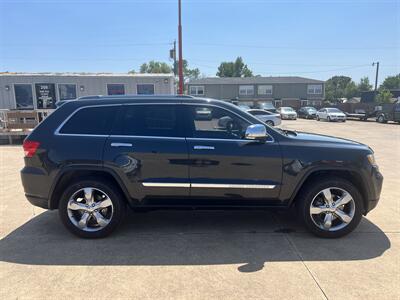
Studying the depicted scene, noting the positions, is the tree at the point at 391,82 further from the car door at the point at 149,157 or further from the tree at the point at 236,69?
the car door at the point at 149,157

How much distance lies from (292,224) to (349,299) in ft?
5.38

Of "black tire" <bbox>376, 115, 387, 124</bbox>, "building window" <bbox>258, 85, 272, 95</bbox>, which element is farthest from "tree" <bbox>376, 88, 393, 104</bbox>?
"black tire" <bbox>376, 115, 387, 124</bbox>

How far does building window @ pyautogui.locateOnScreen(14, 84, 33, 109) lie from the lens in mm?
17062

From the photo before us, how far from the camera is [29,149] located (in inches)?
146

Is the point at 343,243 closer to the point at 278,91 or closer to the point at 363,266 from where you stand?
the point at 363,266

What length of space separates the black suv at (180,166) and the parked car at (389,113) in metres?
25.3

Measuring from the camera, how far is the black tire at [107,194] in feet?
12.1

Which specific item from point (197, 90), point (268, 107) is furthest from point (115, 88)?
point (197, 90)

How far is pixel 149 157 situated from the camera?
362 cm

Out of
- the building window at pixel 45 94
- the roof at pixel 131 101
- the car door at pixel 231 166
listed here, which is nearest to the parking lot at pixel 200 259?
the car door at pixel 231 166

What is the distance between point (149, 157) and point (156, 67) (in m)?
80.1

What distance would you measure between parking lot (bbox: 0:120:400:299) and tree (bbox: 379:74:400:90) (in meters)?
120

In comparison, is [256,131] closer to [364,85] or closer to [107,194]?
[107,194]

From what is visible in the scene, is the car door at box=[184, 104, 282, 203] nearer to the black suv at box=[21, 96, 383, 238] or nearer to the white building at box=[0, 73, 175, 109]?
the black suv at box=[21, 96, 383, 238]
